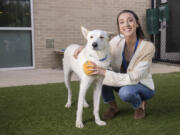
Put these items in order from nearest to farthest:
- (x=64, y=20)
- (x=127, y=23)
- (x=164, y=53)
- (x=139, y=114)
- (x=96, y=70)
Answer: (x=96, y=70) → (x=127, y=23) → (x=139, y=114) → (x=64, y=20) → (x=164, y=53)

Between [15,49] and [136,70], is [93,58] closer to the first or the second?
[136,70]

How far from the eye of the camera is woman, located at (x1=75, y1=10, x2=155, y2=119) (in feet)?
7.38

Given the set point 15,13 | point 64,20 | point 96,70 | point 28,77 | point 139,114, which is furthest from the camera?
point 64,20

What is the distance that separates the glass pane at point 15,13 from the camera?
5465 mm

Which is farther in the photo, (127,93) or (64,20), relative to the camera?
(64,20)

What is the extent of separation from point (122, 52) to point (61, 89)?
1.67 metres

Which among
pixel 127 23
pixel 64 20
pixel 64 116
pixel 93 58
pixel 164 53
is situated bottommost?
pixel 64 116

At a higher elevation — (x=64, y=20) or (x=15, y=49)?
(x=64, y=20)

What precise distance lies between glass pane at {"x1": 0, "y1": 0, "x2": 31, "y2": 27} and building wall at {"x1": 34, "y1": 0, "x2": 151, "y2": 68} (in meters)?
0.22

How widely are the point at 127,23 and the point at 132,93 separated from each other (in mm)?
704

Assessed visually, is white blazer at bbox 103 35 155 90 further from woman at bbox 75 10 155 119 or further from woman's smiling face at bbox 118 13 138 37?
woman's smiling face at bbox 118 13 138 37

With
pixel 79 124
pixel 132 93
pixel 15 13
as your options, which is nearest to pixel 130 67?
pixel 132 93

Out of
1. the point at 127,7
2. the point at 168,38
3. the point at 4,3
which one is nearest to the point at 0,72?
the point at 4,3

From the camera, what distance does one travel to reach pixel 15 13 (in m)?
5.59
